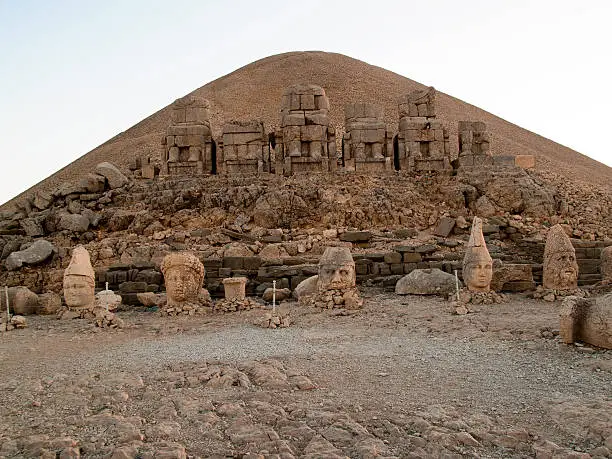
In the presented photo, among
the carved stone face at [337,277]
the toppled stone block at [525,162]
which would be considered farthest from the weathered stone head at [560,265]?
the toppled stone block at [525,162]

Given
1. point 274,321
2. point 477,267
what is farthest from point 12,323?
point 477,267

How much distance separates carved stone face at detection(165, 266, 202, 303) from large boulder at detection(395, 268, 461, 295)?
4.44m

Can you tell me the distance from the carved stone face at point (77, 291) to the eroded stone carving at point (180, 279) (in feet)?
5.01

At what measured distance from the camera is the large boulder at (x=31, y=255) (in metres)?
14.5

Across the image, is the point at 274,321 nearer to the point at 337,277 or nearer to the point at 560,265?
the point at 337,277

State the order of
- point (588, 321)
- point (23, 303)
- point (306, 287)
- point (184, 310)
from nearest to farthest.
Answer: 1. point (588, 321)
2. point (184, 310)
3. point (23, 303)
4. point (306, 287)

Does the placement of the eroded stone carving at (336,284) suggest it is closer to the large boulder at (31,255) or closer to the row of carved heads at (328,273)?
the row of carved heads at (328,273)

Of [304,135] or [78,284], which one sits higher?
[304,135]

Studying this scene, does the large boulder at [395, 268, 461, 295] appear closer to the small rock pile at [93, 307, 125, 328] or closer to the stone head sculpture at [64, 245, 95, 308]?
the small rock pile at [93, 307, 125, 328]

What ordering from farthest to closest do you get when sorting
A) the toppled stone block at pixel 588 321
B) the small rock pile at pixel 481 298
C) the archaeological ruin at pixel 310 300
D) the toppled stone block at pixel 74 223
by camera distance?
the toppled stone block at pixel 74 223 < the small rock pile at pixel 481 298 < the toppled stone block at pixel 588 321 < the archaeological ruin at pixel 310 300

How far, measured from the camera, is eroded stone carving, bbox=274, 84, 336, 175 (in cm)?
1839

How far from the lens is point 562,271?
1086 cm

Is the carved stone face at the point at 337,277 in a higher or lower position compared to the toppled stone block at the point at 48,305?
higher

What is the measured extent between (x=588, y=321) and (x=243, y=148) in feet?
45.5
